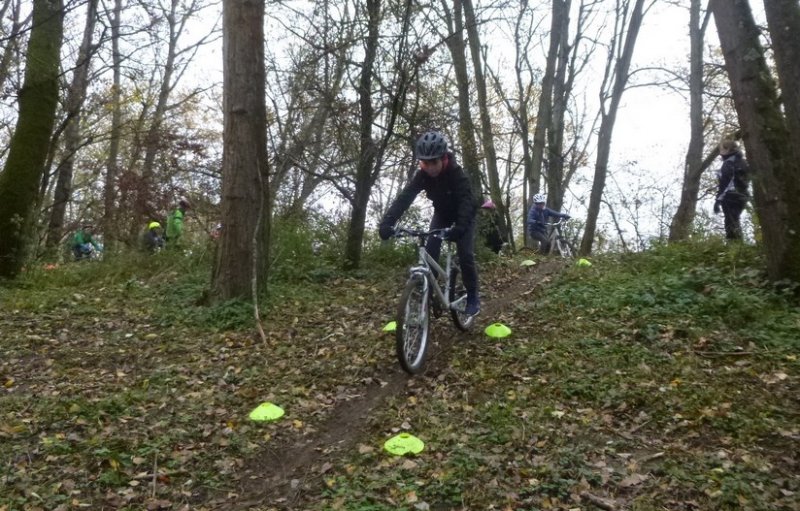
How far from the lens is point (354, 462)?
4.35 metres

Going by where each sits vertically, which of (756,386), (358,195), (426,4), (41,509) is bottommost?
(41,509)

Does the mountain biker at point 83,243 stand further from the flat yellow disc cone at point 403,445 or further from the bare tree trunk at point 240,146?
the flat yellow disc cone at point 403,445

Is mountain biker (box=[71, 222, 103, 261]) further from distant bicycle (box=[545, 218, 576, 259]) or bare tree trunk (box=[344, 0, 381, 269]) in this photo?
distant bicycle (box=[545, 218, 576, 259])

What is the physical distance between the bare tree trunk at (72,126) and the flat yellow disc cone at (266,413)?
26.7ft

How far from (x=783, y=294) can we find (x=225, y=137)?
258 inches

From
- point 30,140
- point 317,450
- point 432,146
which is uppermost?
point 30,140

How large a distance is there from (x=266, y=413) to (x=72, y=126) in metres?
15.0

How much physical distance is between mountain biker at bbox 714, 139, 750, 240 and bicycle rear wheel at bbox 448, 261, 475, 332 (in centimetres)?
475

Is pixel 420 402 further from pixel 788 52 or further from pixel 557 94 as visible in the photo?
pixel 557 94

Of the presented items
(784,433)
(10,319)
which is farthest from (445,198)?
(10,319)

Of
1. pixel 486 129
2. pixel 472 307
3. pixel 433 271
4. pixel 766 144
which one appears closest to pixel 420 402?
pixel 433 271

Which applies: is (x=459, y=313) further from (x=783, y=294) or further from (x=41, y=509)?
(x=41, y=509)

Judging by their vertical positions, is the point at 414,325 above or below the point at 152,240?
below

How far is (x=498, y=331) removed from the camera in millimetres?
6887
